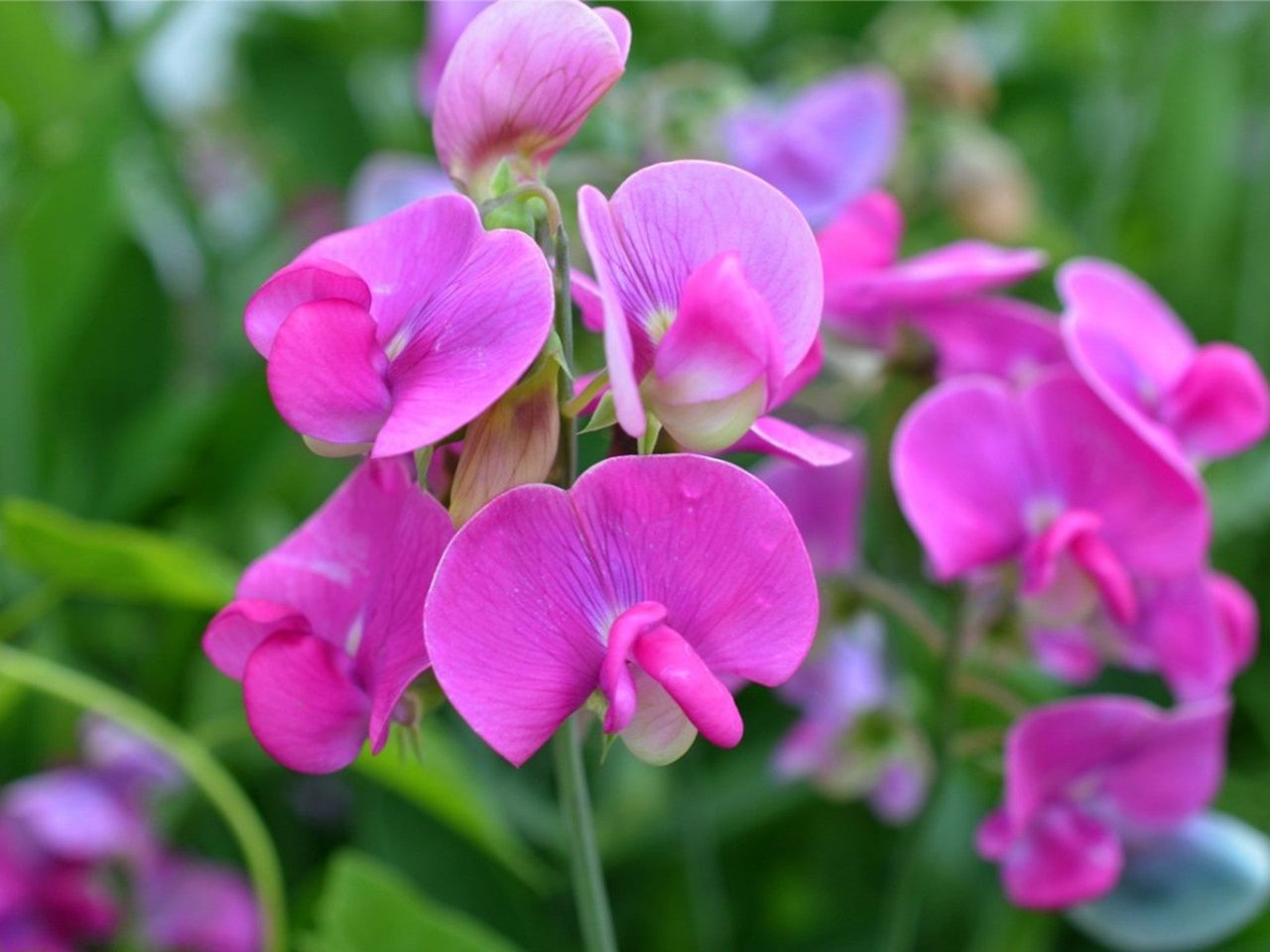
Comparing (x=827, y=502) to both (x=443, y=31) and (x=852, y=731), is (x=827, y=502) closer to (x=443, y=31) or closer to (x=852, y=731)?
(x=852, y=731)

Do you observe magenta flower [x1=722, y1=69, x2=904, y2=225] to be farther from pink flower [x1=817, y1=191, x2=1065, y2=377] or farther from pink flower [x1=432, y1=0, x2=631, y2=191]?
pink flower [x1=432, y1=0, x2=631, y2=191]

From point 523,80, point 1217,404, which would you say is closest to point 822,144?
point 1217,404

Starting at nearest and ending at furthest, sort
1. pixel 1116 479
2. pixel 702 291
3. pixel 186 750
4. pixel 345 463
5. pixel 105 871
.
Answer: pixel 702 291, pixel 1116 479, pixel 186 750, pixel 105 871, pixel 345 463

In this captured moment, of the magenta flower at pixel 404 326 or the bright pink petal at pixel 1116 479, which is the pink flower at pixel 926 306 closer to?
the bright pink petal at pixel 1116 479

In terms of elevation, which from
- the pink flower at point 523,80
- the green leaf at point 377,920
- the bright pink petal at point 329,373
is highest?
the pink flower at point 523,80

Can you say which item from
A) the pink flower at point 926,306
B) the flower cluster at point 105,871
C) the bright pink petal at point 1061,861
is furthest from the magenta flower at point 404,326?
the flower cluster at point 105,871

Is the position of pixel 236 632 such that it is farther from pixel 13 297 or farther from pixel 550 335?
pixel 13 297
